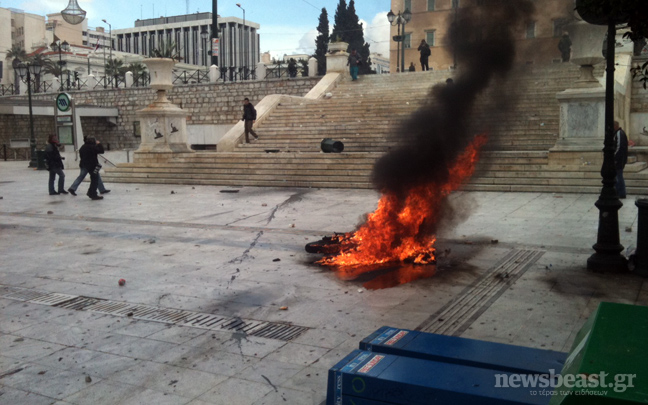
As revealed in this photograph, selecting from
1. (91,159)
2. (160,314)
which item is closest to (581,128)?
(91,159)

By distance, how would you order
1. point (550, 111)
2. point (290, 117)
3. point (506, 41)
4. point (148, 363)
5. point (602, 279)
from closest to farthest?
point (148, 363) → point (602, 279) → point (506, 41) → point (550, 111) → point (290, 117)

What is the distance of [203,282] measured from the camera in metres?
6.44

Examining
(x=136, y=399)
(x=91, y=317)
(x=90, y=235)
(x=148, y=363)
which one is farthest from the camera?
(x=90, y=235)

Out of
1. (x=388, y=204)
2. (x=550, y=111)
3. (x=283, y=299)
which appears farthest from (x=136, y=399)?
(x=550, y=111)

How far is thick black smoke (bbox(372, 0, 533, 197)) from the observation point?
6.89 meters

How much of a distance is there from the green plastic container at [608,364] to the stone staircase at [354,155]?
26.9 feet

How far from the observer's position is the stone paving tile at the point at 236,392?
357 cm

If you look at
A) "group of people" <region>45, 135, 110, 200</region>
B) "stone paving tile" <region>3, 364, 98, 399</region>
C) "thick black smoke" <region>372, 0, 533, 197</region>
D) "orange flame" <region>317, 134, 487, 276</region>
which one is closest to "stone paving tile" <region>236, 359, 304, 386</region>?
"stone paving tile" <region>3, 364, 98, 399</region>

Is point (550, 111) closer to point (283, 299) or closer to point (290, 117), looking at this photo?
point (290, 117)

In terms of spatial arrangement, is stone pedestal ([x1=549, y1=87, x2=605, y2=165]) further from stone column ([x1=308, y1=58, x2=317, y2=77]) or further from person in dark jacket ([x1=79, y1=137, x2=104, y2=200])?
stone column ([x1=308, y1=58, x2=317, y2=77])

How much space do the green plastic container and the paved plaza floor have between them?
1870 mm

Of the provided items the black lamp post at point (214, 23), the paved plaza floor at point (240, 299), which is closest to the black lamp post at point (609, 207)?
the paved plaza floor at point (240, 299)

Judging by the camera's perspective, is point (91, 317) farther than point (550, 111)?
No

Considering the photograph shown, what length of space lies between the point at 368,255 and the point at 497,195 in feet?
22.6
